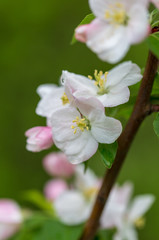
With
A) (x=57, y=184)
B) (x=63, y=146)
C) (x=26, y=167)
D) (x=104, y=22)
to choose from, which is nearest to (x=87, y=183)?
(x=57, y=184)

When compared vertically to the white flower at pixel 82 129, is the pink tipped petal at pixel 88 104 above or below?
above

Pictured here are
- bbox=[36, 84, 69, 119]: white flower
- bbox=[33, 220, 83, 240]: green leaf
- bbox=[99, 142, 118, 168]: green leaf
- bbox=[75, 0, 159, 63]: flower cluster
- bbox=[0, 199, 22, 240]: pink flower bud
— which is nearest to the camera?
bbox=[75, 0, 159, 63]: flower cluster

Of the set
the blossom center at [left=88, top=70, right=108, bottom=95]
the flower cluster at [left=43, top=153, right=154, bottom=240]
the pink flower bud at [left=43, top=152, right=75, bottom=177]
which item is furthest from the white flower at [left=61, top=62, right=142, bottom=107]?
the pink flower bud at [left=43, top=152, right=75, bottom=177]

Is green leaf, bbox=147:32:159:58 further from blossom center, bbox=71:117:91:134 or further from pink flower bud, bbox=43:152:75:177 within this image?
pink flower bud, bbox=43:152:75:177

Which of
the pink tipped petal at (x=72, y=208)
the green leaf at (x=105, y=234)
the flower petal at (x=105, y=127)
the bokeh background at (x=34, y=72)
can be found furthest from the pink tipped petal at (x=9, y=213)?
the bokeh background at (x=34, y=72)

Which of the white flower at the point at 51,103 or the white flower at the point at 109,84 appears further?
the white flower at the point at 51,103

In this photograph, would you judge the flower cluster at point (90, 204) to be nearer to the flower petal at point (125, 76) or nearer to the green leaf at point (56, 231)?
the green leaf at point (56, 231)
